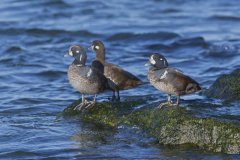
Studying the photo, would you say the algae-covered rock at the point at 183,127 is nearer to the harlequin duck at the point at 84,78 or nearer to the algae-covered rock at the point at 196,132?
the algae-covered rock at the point at 196,132

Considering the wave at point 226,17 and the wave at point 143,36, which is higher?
the wave at point 226,17

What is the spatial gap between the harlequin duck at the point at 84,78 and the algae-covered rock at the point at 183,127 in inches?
24.0

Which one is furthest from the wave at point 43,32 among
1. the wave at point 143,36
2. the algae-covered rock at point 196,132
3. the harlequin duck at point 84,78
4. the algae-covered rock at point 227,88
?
the algae-covered rock at point 196,132

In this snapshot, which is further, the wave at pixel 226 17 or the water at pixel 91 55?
the wave at pixel 226 17

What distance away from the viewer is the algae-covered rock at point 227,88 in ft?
43.3

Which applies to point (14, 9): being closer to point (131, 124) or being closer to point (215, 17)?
point (215, 17)

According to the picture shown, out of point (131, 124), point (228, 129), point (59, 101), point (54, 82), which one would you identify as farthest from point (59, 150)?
point (54, 82)

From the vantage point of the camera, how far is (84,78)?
12688 millimetres

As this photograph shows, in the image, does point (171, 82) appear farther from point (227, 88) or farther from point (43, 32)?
point (43, 32)

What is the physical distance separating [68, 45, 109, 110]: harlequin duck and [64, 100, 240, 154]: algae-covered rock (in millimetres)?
609

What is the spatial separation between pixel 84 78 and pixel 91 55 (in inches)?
316

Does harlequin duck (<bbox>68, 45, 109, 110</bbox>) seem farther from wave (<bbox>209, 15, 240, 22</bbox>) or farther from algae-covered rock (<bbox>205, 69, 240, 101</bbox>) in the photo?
wave (<bbox>209, 15, 240, 22</bbox>)

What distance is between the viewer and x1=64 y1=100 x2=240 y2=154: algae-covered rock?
10891 mm

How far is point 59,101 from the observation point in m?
15.2
